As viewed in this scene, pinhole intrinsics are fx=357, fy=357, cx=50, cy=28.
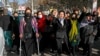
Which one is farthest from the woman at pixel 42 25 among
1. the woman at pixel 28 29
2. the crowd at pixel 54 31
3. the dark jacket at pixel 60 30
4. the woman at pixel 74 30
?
the woman at pixel 28 29

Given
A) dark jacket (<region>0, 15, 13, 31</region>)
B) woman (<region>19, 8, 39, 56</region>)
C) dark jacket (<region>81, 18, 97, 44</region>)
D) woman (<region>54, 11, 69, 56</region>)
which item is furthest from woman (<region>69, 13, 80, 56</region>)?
dark jacket (<region>0, 15, 13, 31</region>)

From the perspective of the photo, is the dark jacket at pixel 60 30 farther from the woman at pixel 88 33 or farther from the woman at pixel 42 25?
the woman at pixel 42 25

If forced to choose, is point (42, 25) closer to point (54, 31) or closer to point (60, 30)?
point (54, 31)

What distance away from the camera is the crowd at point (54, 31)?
39.6 ft

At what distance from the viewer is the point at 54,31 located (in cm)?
1322

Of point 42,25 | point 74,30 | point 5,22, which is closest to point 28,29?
point 74,30

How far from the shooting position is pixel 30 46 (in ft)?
40.1

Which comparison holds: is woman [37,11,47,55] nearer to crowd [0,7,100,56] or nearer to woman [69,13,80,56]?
crowd [0,7,100,56]

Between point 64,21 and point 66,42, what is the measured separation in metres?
0.80

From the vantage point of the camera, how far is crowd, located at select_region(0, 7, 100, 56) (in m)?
12.1

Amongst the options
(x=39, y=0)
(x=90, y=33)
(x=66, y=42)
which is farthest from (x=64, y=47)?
(x=39, y=0)

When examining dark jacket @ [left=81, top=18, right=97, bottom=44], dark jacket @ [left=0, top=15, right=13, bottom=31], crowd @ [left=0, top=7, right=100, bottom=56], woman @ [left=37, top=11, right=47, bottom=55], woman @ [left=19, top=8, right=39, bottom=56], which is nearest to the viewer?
woman @ [left=19, top=8, right=39, bottom=56]

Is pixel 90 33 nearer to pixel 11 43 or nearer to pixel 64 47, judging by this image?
pixel 64 47

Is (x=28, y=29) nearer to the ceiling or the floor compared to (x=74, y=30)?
nearer to the ceiling
